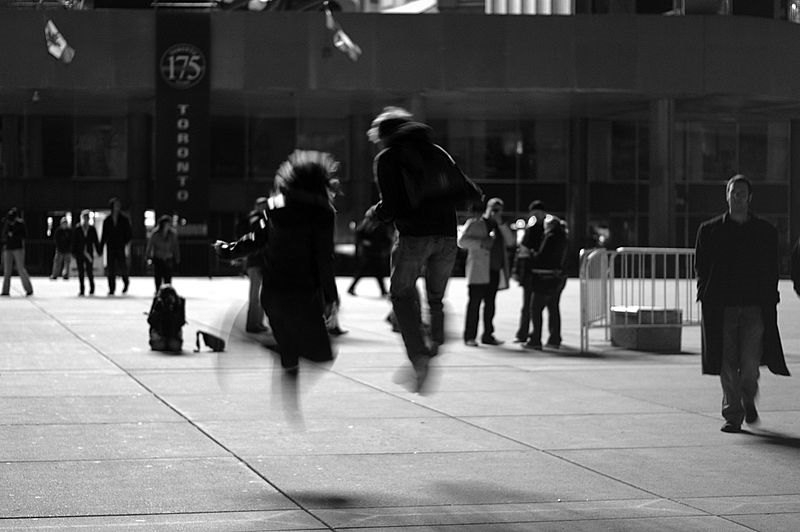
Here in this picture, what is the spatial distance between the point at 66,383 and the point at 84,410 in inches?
79.5

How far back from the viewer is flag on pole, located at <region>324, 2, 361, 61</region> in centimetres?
4169

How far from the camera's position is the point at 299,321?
8.51 metres

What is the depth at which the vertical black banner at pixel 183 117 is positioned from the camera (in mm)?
44469

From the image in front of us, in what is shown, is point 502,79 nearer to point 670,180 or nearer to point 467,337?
point 670,180

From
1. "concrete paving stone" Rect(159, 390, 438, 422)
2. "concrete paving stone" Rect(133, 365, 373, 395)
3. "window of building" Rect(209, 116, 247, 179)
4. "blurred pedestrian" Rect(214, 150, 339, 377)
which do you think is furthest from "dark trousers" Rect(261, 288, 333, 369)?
"window of building" Rect(209, 116, 247, 179)

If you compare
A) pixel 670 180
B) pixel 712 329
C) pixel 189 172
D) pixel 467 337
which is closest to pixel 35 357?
pixel 467 337

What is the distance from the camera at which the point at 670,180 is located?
159ft

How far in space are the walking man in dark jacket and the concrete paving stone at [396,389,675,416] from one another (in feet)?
3.12

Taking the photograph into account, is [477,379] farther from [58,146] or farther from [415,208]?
[58,146]

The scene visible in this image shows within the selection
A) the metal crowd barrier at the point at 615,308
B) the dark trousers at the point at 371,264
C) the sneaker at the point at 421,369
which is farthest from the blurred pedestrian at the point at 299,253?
the dark trousers at the point at 371,264

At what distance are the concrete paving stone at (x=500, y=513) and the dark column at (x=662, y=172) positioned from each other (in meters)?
41.8

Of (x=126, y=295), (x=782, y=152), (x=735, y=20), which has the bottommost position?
(x=126, y=295)

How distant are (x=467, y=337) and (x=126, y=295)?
13269 mm

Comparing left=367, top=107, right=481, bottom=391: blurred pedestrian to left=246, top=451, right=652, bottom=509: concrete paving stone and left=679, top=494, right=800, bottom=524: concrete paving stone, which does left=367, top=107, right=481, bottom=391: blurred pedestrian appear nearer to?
left=246, top=451, right=652, bottom=509: concrete paving stone
